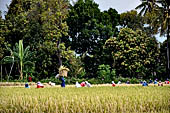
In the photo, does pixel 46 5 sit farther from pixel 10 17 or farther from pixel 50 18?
pixel 10 17

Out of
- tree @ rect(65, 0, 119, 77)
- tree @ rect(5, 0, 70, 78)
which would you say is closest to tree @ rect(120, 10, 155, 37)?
tree @ rect(65, 0, 119, 77)

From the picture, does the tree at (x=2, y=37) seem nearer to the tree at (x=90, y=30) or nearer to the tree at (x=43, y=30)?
the tree at (x=43, y=30)

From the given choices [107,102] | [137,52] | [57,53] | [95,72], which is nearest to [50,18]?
[57,53]

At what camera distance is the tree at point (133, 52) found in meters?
16.5

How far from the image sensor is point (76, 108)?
11.3 feet

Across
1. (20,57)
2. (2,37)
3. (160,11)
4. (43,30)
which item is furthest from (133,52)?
(2,37)

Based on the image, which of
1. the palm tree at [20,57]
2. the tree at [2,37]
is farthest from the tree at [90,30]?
the tree at [2,37]

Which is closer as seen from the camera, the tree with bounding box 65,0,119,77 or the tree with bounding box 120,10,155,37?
the tree with bounding box 65,0,119,77

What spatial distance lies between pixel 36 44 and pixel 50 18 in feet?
6.37

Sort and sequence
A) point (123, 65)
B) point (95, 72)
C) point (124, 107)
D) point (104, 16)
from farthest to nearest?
point (104, 16)
point (95, 72)
point (123, 65)
point (124, 107)

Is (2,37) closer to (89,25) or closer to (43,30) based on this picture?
(43,30)

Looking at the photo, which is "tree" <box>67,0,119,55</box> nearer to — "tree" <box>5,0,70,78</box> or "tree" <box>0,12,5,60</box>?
"tree" <box>5,0,70,78</box>

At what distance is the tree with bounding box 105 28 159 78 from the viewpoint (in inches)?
649

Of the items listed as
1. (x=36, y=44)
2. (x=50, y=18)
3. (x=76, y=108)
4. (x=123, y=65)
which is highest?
(x=50, y=18)
